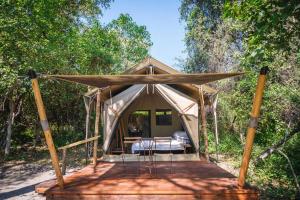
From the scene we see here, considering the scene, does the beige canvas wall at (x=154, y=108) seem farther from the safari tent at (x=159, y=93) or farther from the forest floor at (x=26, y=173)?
the forest floor at (x=26, y=173)

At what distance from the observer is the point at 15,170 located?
404 inches

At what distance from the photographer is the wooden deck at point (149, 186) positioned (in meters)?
4.69

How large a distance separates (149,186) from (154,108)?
753 centimetres

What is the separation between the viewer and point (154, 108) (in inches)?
491

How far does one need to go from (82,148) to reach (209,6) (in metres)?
10.9

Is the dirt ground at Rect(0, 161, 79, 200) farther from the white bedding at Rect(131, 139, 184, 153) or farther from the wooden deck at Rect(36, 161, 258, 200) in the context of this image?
the white bedding at Rect(131, 139, 184, 153)

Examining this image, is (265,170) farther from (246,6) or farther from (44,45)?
(44,45)

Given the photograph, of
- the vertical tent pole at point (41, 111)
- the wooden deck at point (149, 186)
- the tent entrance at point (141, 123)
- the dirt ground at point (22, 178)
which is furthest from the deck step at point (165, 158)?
the tent entrance at point (141, 123)

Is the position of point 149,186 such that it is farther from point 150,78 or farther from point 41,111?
point 41,111

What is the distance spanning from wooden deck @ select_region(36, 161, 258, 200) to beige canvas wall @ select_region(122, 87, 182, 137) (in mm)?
5925

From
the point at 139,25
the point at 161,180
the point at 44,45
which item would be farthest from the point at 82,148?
the point at 139,25

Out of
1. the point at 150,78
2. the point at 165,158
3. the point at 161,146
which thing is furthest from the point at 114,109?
the point at 150,78

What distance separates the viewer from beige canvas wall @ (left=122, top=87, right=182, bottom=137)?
12.2m

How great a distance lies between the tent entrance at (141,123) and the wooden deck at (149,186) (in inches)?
241
